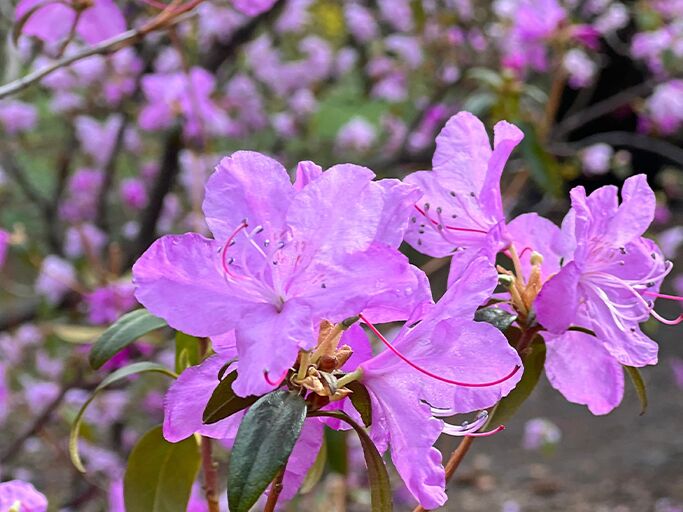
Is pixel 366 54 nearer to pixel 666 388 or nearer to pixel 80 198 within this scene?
pixel 80 198

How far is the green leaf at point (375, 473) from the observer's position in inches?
19.2

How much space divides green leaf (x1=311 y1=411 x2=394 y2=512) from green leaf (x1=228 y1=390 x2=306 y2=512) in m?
0.04

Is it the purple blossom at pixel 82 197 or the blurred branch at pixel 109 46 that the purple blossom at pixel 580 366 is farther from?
the purple blossom at pixel 82 197

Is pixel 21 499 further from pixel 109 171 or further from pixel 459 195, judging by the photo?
pixel 109 171

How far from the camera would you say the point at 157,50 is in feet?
7.72

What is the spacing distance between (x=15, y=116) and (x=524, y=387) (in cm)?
235

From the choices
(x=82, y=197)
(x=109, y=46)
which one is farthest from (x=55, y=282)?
(x=109, y=46)

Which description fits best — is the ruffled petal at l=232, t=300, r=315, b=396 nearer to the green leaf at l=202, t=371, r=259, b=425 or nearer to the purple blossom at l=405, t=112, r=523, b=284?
the green leaf at l=202, t=371, r=259, b=425

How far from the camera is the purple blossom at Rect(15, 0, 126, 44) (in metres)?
1.00

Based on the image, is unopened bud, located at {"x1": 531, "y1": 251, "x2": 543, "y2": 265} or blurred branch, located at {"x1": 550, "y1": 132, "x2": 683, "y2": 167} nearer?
unopened bud, located at {"x1": 531, "y1": 251, "x2": 543, "y2": 265}

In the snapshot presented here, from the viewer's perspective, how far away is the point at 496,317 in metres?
0.55

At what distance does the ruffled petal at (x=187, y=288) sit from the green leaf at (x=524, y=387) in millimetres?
204

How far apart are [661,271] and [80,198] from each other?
7.89 ft

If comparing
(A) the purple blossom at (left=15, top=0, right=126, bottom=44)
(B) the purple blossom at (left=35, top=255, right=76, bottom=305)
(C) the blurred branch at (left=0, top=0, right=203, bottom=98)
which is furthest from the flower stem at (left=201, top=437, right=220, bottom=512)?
(B) the purple blossom at (left=35, top=255, right=76, bottom=305)
